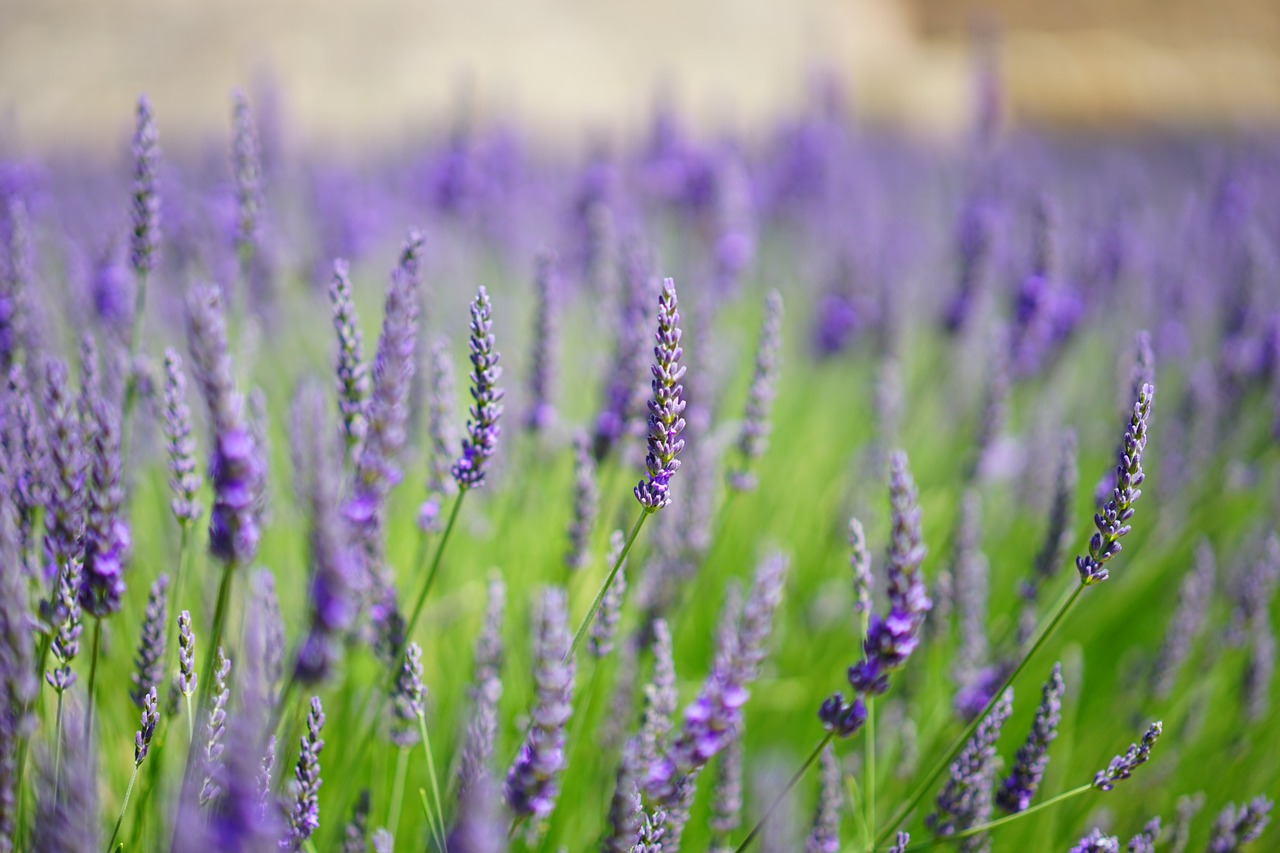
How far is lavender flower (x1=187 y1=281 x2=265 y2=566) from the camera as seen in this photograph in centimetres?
61

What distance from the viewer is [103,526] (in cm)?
77

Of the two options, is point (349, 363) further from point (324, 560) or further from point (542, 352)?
point (542, 352)

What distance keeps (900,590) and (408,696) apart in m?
0.54

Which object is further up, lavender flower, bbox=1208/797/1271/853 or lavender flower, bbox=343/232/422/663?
lavender flower, bbox=343/232/422/663

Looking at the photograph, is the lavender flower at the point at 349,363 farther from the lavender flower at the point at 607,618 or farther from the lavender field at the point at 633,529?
the lavender flower at the point at 607,618

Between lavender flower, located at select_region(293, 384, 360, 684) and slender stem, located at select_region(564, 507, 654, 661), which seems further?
slender stem, located at select_region(564, 507, 654, 661)

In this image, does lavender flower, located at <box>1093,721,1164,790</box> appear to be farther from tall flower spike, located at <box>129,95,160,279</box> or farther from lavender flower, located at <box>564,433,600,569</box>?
tall flower spike, located at <box>129,95,160,279</box>

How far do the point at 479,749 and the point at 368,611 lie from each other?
375 millimetres

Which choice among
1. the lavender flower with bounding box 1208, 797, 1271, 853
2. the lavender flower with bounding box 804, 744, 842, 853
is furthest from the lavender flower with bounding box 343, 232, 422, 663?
the lavender flower with bounding box 1208, 797, 1271, 853

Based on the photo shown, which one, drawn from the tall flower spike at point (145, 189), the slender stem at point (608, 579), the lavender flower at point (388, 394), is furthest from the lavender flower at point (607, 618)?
the tall flower spike at point (145, 189)

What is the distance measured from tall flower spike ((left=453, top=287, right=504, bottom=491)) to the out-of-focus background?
6.68m

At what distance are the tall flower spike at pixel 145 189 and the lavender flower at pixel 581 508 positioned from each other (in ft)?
2.07

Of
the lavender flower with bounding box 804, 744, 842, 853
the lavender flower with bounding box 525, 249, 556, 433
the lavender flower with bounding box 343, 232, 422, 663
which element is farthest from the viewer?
the lavender flower with bounding box 525, 249, 556, 433

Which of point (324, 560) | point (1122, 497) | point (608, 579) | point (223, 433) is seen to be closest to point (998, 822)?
point (1122, 497)
